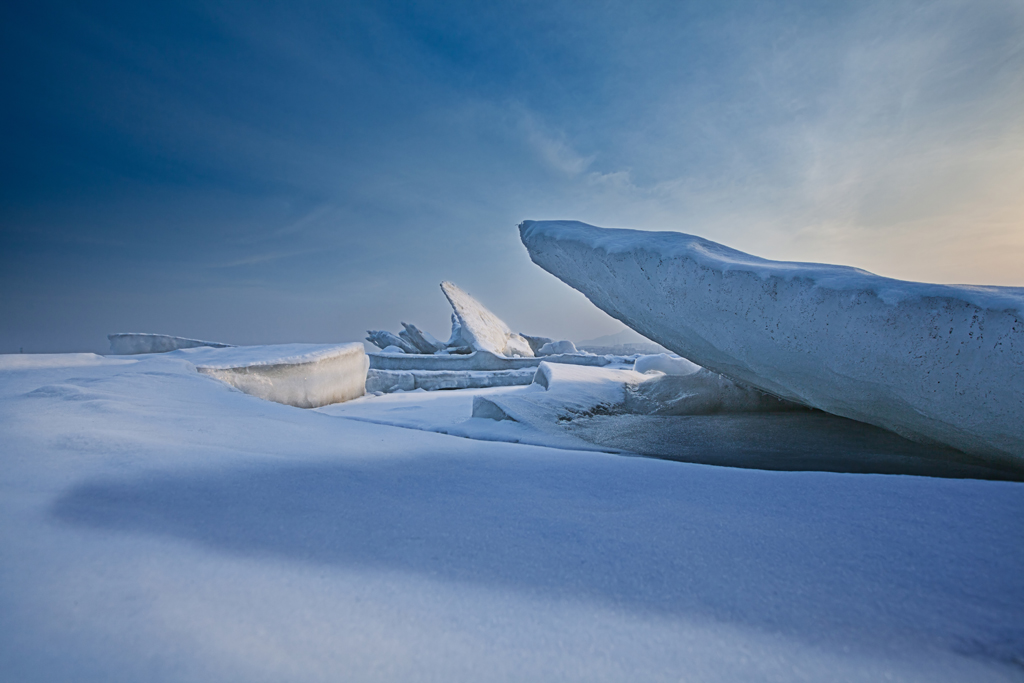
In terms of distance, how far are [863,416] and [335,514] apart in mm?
2043

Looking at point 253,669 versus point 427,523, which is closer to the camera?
point 253,669

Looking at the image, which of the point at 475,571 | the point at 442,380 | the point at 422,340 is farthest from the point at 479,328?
the point at 475,571

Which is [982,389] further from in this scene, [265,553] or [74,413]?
[74,413]

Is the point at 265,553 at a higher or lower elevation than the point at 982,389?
lower

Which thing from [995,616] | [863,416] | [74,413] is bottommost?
[995,616]

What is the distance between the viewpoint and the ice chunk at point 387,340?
15.9m

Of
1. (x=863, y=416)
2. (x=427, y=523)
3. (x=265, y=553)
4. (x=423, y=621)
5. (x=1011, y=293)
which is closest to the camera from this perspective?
(x=423, y=621)

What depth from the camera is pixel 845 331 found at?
1460 mm

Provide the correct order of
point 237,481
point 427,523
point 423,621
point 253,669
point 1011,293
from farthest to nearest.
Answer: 1. point 1011,293
2. point 237,481
3. point 427,523
4. point 423,621
5. point 253,669

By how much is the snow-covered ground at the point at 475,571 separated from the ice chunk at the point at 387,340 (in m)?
14.9

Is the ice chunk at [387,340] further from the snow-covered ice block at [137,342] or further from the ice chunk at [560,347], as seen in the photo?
the snow-covered ice block at [137,342]

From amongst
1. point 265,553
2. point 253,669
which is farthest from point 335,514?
point 253,669

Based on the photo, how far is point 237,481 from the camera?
936 millimetres

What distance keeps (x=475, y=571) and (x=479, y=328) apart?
13248mm
